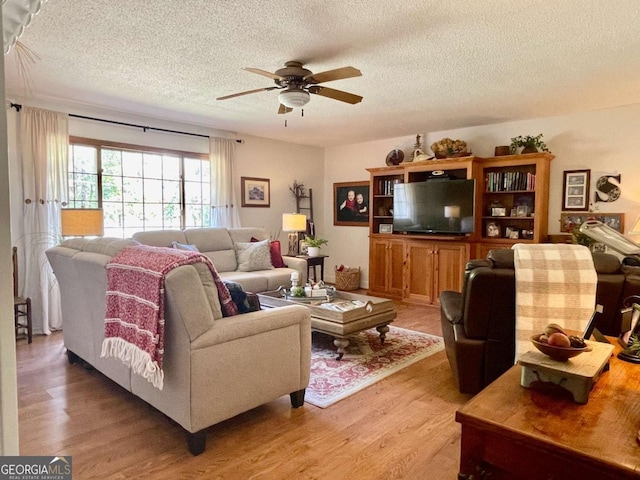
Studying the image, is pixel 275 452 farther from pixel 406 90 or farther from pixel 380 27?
pixel 406 90

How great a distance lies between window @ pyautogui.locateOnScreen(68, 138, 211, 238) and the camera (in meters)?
4.60

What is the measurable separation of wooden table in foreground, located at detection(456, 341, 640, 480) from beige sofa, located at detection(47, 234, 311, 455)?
1.36 m

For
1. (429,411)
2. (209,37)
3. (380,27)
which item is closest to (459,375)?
(429,411)

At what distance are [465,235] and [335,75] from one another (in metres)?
3.21

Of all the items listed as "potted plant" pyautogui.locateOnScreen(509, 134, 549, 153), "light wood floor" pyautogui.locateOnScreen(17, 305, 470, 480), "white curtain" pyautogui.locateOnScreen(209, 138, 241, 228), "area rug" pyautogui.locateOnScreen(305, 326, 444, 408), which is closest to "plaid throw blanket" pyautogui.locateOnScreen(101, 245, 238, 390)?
"light wood floor" pyautogui.locateOnScreen(17, 305, 470, 480)

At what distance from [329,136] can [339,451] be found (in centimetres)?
488

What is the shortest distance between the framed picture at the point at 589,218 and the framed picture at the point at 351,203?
2.85m

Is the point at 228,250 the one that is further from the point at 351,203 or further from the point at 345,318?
the point at 351,203

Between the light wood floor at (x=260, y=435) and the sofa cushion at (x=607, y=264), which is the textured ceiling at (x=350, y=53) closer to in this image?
the sofa cushion at (x=607, y=264)

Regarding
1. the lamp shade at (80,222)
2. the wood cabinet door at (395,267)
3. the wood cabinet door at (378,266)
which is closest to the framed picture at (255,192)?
the wood cabinet door at (378,266)

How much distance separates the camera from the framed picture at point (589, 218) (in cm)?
440

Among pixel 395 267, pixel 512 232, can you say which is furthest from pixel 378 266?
pixel 512 232

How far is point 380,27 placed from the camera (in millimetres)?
2580

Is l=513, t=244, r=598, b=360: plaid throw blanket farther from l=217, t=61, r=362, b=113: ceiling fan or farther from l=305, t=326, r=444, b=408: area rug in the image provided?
l=217, t=61, r=362, b=113: ceiling fan
